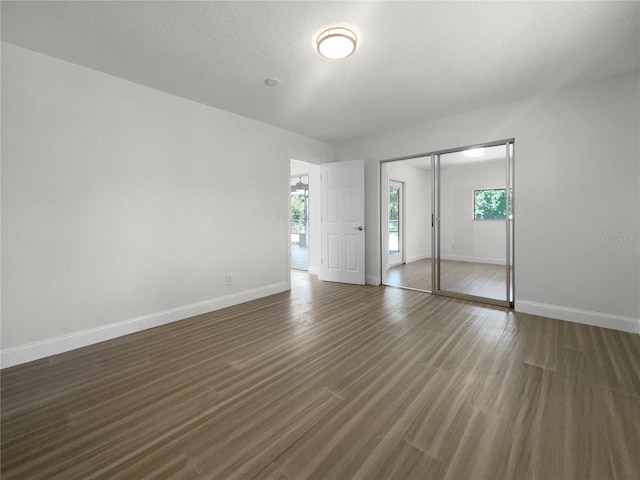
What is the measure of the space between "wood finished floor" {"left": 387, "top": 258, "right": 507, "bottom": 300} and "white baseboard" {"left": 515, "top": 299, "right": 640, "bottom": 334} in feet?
1.40

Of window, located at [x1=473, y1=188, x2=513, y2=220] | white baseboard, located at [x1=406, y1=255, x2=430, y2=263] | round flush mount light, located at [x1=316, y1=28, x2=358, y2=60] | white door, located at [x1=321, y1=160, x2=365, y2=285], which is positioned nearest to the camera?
round flush mount light, located at [x1=316, y1=28, x2=358, y2=60]

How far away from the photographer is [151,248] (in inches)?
120

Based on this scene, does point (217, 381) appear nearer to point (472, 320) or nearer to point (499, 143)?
point (472, 320)

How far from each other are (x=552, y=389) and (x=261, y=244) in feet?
11.7

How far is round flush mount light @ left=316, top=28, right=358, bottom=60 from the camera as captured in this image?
2.11 m

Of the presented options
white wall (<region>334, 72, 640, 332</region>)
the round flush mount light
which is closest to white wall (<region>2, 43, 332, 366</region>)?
the round flush mount light

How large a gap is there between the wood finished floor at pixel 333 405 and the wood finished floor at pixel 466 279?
4.16 ft

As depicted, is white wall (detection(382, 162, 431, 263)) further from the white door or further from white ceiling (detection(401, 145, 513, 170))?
the white door

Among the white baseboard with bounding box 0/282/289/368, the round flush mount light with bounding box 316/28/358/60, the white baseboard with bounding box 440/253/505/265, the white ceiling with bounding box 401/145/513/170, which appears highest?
the round flush mount light with bounding box 316/28/358/60

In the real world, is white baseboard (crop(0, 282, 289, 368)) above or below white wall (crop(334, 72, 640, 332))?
below

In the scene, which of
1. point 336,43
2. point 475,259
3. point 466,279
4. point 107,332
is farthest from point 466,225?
point 107,332

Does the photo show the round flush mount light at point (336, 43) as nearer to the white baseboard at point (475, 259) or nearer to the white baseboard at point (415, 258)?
the white baseboard at point (475, 259)

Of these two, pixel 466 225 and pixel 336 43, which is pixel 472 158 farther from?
pixel 336 43

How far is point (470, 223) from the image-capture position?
4738 millimetres
